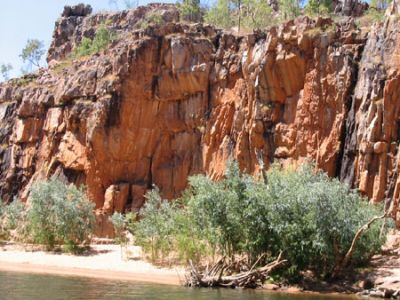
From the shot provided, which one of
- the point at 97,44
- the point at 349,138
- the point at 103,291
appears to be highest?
the point at 97,44

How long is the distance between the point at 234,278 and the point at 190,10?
68615 mm

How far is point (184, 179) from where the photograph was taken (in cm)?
6875

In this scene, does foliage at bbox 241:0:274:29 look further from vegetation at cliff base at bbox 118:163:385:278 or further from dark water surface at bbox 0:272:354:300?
dark water surface at bbox 0:272:354:300

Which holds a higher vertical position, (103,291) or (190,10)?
(190,10)

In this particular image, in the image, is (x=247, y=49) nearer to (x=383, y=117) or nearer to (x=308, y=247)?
(x=383, y=117)

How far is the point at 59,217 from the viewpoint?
185ft

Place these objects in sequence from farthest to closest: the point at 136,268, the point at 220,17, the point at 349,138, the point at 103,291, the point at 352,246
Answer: the point at 220,17 → the point at 349,138 → the point at 136,268 → the point at 352,246 → the point at 103,291

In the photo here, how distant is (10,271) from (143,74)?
32867 mm

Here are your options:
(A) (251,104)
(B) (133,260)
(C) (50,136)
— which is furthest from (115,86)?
(B) (133,260)

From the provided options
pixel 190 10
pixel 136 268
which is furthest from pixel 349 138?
pixel 190 10

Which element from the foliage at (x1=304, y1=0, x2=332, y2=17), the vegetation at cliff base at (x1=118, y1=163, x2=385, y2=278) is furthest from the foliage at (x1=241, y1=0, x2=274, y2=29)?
the vegetation at cliff base at (x1=118, y1=163, x2=385, y2=278)

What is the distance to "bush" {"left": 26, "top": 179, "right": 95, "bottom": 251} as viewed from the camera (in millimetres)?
56531

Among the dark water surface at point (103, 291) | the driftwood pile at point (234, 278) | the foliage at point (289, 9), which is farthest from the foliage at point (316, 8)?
the dark water surface at point (103, 291)

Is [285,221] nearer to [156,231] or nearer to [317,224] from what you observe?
[317,224]
